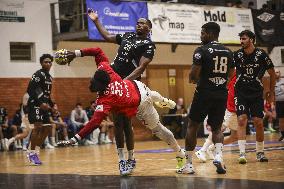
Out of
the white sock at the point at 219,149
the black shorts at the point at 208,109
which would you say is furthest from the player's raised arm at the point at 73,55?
the white sock at the point at 219,149

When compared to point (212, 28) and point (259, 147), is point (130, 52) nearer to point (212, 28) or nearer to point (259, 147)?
point (212, 28)

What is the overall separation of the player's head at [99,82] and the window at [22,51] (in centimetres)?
1511

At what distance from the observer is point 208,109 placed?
8008mm

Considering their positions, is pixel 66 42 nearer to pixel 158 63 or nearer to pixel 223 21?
pixel 158 63

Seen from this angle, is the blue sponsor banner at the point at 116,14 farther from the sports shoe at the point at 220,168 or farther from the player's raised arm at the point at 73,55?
the sports shoe at the point at 220,168

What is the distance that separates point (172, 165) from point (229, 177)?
2.40 metres

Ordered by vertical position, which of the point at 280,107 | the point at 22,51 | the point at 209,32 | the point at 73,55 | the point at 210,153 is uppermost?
the point at 22,51

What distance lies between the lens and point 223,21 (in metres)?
25.8

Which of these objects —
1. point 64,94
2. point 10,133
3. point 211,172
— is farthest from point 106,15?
point 211,172

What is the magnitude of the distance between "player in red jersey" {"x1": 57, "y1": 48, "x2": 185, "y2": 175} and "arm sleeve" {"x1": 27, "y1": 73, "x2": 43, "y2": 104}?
358 centimetres

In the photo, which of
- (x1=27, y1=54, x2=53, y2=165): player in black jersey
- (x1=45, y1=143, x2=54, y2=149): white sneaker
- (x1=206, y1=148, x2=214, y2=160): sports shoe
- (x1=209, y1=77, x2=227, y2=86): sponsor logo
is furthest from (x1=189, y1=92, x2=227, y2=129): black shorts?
(x1=45, y1=143, x2=54, y2=149): white sneaker

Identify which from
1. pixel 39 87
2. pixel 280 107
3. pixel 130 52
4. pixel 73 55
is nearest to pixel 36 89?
pixel 39 87

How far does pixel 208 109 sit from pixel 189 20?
A: 17035 millimetres

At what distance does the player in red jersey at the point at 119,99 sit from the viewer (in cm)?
749
